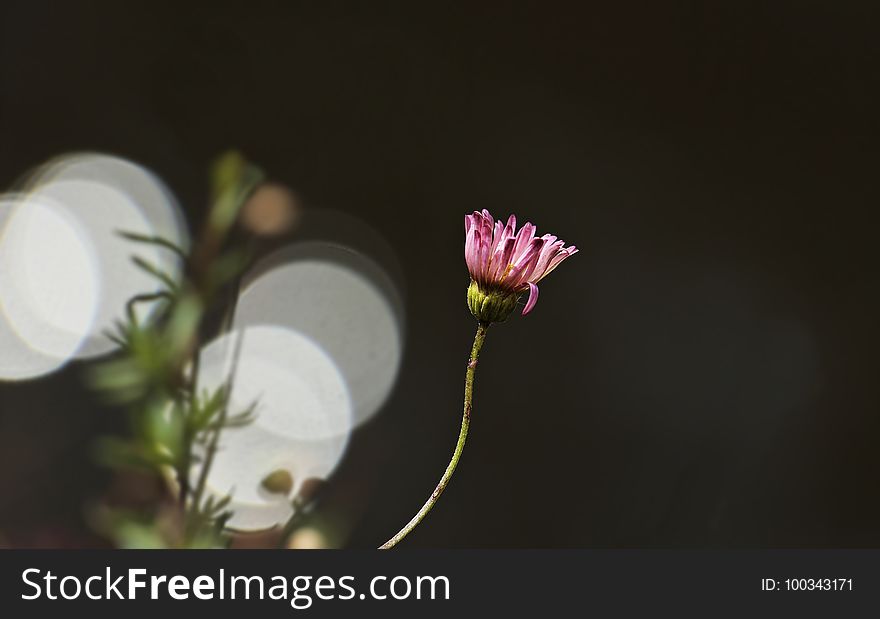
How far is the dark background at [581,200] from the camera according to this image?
90 centimetres

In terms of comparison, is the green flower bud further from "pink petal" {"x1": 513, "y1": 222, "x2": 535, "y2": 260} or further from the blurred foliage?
the blurred foliage

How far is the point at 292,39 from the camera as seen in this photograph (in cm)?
94

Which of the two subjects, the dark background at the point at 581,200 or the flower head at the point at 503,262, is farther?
the dark background at the point at 581,200

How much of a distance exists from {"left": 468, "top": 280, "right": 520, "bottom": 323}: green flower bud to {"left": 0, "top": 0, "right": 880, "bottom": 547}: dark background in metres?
0.53

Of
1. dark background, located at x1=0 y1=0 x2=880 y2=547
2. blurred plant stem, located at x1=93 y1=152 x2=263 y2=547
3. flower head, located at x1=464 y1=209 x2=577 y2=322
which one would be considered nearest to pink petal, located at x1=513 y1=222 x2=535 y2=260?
flower head, located at x1=464 y1=209 x2=577 y2=322

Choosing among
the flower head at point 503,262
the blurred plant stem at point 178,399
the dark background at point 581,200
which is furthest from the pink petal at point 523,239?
the dark background at point 581,200

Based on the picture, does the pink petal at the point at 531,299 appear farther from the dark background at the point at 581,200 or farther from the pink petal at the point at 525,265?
the dark background at the point at 581,200

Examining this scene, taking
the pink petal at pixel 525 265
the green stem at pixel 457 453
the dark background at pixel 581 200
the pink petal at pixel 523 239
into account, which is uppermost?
the dark background at pixel 581 200

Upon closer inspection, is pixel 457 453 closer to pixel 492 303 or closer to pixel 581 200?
pixel 492 303

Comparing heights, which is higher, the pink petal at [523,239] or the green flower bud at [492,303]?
the pink petal at [523,239]

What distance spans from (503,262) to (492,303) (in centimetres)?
3

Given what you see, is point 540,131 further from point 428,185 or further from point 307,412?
point 307,412

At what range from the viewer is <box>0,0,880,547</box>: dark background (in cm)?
90

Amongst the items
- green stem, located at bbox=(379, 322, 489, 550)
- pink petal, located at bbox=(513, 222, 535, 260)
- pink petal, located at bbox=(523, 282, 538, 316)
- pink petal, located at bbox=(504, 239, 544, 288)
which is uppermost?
pink petal, located at bbox=(513, 222, 535, 260)
